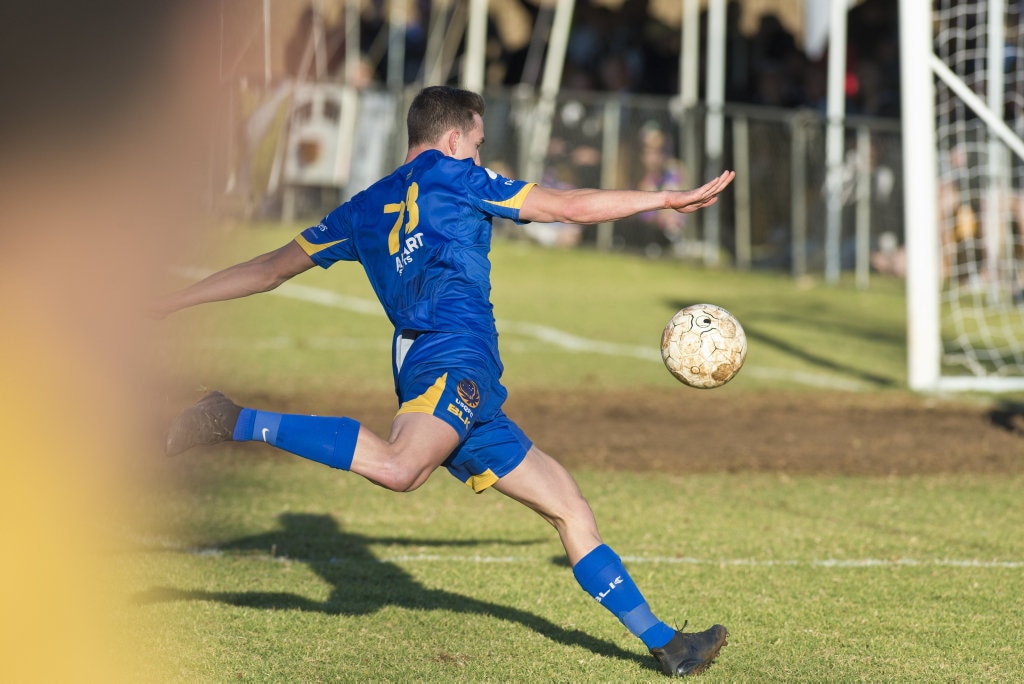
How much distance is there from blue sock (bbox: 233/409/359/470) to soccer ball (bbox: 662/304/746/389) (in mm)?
1543

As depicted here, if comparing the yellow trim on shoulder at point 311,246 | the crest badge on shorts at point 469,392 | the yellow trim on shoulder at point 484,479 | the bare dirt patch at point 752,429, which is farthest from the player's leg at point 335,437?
the bare dirt patch at point 752,429

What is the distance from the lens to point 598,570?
500 centimetres

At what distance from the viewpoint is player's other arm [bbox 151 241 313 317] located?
5.39 meters

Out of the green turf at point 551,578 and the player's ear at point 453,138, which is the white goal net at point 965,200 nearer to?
the green turf at point 551,578

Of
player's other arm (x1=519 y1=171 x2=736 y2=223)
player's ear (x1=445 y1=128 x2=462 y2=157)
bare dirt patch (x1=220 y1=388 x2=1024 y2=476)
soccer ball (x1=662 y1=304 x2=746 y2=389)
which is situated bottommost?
bare dirt patch (x1=220 y1=388 x2=1024 y2=476)

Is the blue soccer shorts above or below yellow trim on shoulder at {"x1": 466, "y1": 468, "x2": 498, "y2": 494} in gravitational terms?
above

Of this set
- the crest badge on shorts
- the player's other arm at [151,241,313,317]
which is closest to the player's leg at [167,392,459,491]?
the crest badge on shorts

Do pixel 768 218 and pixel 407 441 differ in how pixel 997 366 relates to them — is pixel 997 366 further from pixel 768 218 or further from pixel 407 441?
pixel 407 441

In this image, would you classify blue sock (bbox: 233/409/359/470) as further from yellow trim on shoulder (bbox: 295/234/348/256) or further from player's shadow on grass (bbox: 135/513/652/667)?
player's shadow on grass (bbox: 135/513/652/667)

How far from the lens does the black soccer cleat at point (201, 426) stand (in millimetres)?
4605

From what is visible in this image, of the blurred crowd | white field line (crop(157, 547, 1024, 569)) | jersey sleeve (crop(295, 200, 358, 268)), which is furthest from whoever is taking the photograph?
the blurred crowd

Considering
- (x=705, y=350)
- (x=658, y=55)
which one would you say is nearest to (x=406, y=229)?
(x=705, y=350)

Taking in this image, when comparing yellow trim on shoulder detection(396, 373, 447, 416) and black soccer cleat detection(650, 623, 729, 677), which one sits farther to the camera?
black soccer cleat detection(650, 623, 729, 677)

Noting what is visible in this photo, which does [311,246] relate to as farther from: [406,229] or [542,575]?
[542,575]
